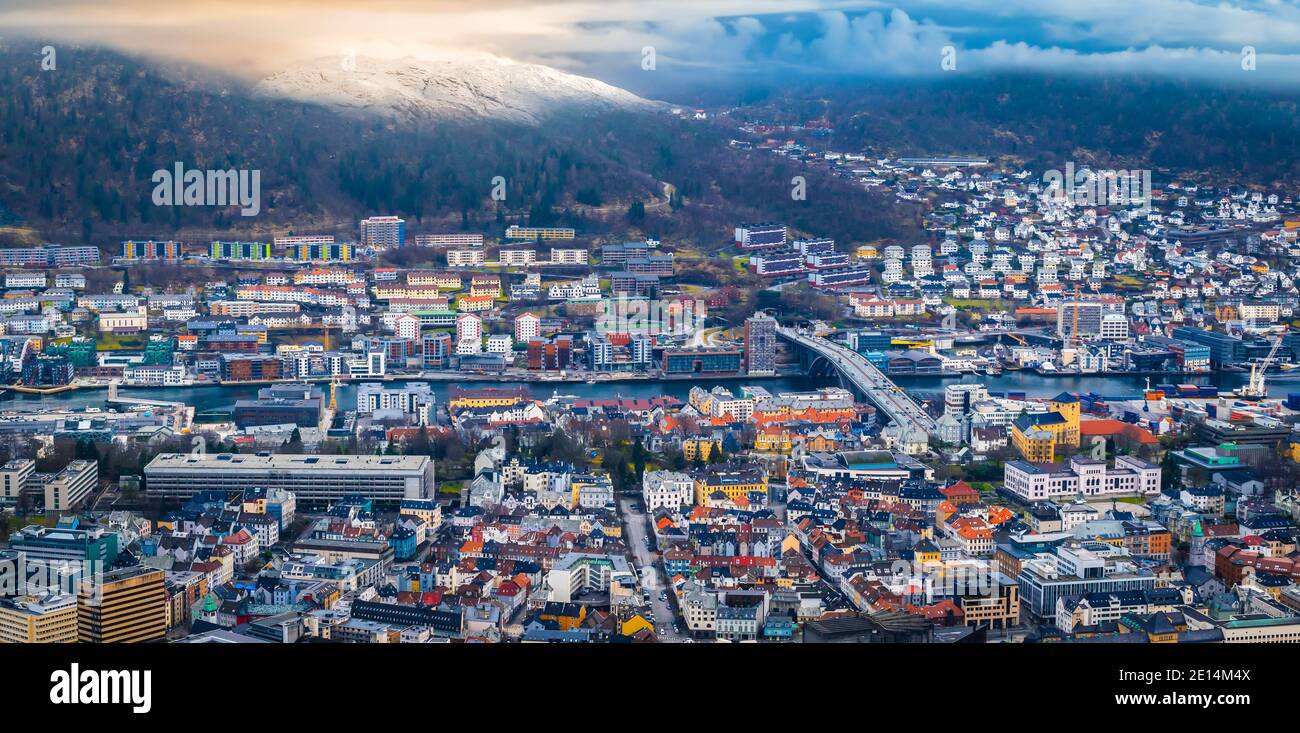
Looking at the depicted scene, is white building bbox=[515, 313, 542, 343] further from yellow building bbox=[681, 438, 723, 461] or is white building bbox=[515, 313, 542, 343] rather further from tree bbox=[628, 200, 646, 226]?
yellow building bbox=[681, 438, 723, 461]

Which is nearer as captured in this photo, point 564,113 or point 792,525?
point 792,525

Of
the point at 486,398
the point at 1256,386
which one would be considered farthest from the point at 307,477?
the point at 1256,386

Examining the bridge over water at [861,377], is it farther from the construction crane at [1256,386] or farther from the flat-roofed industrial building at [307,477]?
the flat-roofed industrial building at [307,477]


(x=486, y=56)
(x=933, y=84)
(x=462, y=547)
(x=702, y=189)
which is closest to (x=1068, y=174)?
(x=933, y=84)

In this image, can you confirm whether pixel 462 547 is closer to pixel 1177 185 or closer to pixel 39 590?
pixel 39 590

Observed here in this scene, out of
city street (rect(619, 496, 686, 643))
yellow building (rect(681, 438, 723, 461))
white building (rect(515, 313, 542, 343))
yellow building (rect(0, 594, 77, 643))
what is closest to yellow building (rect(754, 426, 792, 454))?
yellow building (rect(681, 438, 723, 461))

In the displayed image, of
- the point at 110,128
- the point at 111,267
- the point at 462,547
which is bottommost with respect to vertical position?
the point at 462,547

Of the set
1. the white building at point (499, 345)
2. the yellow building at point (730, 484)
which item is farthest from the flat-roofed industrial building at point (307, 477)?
the white building at point (499, 345)

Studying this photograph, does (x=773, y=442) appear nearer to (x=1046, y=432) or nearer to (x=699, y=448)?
(x=699, y=448)
